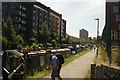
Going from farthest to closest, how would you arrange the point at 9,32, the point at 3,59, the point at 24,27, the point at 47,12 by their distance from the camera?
1. the point at 47,12
2. the point at 24,27
3. the point at 9,32
4. the point at 3,59

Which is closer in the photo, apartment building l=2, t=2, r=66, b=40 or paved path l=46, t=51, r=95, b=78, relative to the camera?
paved path l=46, t=51, r=95, b=78

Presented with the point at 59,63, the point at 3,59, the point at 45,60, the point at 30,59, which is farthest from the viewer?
the point at 45,60

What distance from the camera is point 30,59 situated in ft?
38.7

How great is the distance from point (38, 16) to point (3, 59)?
243ft

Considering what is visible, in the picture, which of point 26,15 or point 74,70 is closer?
point 74,70

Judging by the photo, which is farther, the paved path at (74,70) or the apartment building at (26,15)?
the apartment building at (26,15)

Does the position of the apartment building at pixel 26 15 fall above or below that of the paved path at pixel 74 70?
above

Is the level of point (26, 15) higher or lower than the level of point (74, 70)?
higher

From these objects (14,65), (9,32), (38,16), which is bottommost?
(14,65)

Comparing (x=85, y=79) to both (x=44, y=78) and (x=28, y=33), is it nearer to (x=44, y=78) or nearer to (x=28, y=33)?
(x=44, y=78)

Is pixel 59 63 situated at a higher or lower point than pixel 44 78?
higher

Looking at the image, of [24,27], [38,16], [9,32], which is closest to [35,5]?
[38,16]

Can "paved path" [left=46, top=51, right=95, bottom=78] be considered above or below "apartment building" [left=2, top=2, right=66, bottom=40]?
below

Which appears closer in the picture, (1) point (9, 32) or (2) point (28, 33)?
(1) point (9, 32)
